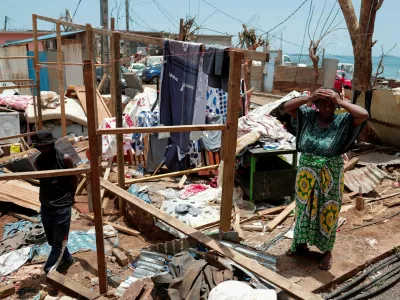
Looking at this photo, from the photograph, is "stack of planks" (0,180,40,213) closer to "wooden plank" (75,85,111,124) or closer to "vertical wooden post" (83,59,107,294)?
"vertical wooden post" (83,59,107,294)

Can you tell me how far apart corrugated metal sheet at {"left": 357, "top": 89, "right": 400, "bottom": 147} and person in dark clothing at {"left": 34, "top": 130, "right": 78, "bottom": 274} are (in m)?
6.96

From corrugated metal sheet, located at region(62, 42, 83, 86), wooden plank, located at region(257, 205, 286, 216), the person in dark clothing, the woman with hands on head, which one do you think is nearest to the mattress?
corrugated metal sheet, located at region(62, 42, 83, 86)

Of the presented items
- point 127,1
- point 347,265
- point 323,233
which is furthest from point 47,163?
point 127,1

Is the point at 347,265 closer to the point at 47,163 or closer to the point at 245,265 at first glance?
the point at 245,265

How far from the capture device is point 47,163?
4.17m

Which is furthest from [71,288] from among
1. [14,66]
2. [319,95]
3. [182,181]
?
[14,66]

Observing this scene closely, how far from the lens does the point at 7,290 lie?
13.1ft

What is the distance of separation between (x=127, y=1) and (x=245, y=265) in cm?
2884

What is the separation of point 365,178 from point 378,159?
4.31ft

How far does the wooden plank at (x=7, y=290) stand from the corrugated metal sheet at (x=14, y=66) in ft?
49.6

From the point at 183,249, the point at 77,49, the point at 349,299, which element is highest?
the point at 77,49

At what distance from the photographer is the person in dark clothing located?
161 inches

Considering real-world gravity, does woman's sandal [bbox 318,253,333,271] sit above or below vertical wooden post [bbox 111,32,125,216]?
below

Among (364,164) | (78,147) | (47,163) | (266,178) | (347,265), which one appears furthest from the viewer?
(78,147)
